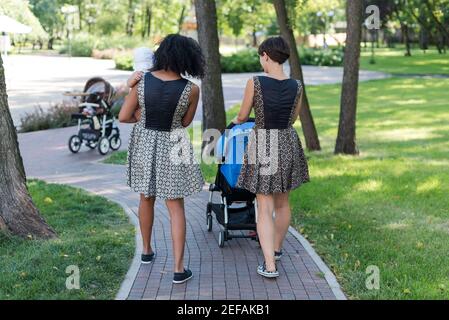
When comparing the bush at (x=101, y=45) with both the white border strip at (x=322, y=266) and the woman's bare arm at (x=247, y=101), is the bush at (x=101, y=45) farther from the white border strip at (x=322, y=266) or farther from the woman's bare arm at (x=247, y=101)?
the woman's bare arm at (x=247, y=101)

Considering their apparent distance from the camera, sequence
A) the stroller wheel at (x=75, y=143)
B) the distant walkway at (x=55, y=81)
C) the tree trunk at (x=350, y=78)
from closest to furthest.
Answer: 1. the tree trunk at (x=350, y=78)
2. the stroller wheel at (x=75, y=143)
3. the distant walkway at (x=55, y=81)

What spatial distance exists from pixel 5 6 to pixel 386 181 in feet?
65.8

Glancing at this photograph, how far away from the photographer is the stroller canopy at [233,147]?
6391 mm

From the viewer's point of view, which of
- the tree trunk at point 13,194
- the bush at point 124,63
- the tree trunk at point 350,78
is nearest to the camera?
the tree trunk at point 13,194

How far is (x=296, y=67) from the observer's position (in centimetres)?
1294

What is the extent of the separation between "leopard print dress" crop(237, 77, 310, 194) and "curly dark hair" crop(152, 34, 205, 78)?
62 centimetres

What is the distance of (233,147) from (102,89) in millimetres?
8709

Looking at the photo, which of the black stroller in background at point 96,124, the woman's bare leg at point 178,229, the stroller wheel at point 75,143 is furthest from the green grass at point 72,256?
the stroller wheel at point 75,143

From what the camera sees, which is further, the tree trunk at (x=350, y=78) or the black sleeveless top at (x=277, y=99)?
the tree trunk at (x=350, y=78)

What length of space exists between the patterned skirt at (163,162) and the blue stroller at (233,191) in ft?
2.76

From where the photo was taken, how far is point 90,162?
13195 millimetres

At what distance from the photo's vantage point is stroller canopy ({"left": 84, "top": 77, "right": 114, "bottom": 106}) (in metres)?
14.5


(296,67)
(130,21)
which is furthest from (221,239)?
(130,21)

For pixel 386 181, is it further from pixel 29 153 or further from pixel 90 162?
pixel 29 153
